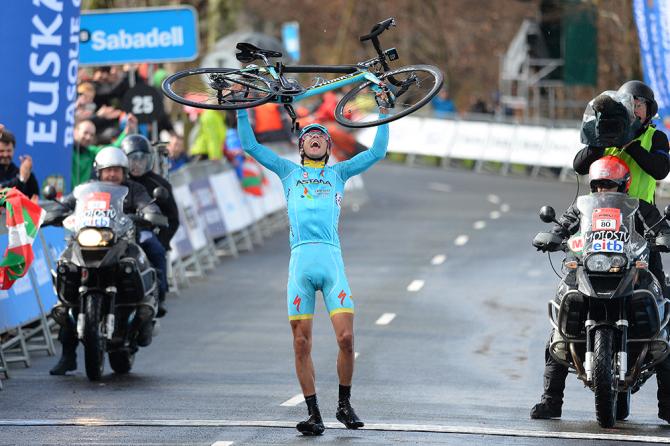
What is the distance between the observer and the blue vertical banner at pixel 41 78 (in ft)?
57.5

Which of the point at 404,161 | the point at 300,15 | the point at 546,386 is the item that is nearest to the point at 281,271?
the point at 546,386

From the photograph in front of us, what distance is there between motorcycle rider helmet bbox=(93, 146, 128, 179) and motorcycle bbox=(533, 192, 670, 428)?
4478mm

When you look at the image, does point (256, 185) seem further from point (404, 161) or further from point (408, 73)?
point (404, 161)

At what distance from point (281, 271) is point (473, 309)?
4.50 meters

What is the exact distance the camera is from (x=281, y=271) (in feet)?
78.5

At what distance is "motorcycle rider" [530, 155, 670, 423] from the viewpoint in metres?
12.0

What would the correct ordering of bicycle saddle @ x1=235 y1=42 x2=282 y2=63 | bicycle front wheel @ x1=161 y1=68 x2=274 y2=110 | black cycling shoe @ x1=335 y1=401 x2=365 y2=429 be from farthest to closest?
1. bicycle saddle @ x1=235 y1=42 x2=282 y2=63
2. bicycle front wheel @ x1=161 y1=68 x2=274 y2=110
3. black cycling shoe @ x1=335 y1=401 x2=365 y2=429

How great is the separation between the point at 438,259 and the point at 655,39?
22.1ft

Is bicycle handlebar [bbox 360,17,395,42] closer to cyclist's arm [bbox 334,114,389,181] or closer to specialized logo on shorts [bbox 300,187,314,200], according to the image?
cyclist's arm [bbox 334,114,389,181]

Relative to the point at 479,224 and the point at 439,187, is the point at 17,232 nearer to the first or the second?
the point at 479,224

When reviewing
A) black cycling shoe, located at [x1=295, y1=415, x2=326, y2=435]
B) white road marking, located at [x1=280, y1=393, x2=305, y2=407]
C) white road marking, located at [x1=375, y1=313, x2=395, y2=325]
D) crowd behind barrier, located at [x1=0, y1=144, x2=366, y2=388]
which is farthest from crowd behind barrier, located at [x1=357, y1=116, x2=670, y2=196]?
black cycling shoe, located at [x1=295, y1=415, x2=326, y2=435]

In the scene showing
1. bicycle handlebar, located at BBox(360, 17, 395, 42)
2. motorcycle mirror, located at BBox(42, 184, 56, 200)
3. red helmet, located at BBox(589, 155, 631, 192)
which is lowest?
red helmet, located at BBox(589, 155, 631, 192)

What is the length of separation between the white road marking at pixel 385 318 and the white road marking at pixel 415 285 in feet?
7.43

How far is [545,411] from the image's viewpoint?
1237cm
